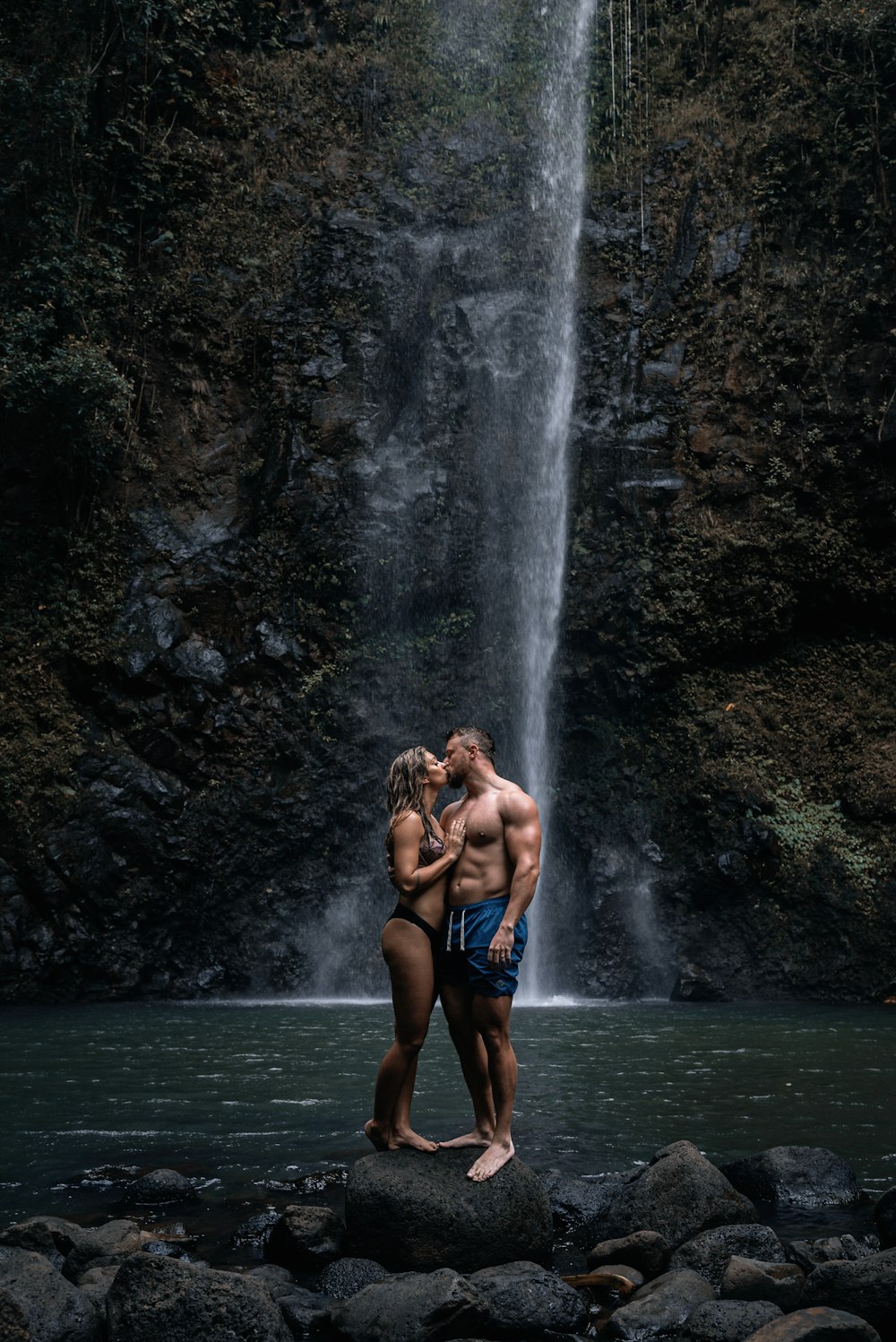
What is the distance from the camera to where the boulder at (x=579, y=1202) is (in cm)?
529

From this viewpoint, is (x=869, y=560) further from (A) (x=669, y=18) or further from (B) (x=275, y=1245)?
(B) (x=275, y=1245)

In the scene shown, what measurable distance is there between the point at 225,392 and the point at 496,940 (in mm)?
15878

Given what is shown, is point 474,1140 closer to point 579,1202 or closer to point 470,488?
point 579,1202

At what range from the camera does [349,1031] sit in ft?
38.2

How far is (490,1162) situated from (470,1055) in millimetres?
495

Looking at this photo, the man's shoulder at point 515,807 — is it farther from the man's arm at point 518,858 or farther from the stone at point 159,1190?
the stone at point 159,1190

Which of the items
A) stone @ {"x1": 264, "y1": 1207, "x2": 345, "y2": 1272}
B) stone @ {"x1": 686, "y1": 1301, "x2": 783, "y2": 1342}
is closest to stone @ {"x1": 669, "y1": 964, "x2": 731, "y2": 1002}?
stone @ {"x1": 264, "y1": 1207, "x2": 345, "y2": 1272}

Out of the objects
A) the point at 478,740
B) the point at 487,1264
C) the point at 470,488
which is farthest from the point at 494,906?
the point at 470,488

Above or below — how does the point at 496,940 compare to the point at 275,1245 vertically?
above

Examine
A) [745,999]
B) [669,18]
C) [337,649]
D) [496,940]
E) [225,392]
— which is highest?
[669,18]

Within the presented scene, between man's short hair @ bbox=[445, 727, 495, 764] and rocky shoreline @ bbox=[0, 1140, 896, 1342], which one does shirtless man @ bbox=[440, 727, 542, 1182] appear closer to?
man's short hair @ bbox=[445, 727, 495, 764]

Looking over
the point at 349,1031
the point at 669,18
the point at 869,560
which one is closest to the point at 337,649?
the point at 349,1031

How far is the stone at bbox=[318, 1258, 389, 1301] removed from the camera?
4570 mm

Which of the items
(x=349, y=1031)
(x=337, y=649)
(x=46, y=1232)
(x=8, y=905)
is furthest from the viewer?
(x=337, y=649)
